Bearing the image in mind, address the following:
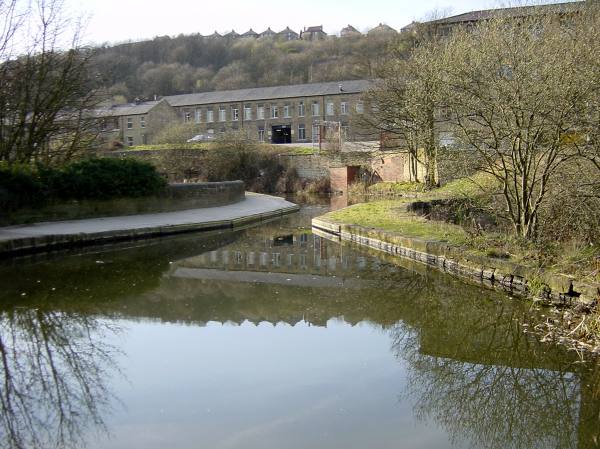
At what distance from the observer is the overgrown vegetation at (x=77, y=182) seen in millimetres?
15391

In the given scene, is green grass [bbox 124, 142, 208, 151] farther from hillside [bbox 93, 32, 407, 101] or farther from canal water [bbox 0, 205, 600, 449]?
hillside [bbox 93, 32, 407, 101]

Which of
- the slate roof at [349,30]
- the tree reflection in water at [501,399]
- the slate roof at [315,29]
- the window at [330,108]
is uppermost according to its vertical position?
the slate roof at [315,29]

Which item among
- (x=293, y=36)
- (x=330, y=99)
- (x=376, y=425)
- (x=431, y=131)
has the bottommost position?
(x=376, y=425)

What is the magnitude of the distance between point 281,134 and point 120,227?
4440cm

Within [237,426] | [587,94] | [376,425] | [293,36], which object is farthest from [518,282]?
[293,36]

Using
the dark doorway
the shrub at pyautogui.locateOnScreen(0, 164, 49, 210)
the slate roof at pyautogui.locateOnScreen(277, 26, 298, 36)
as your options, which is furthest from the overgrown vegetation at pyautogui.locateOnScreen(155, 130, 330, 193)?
the slate roof at pyautogui.locateOnScreen(277, 26, 298, 36)

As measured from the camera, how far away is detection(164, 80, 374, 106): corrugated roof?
179ft

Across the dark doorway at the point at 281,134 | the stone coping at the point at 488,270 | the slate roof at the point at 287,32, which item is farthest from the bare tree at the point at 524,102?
the slate roof at the point at 287,32

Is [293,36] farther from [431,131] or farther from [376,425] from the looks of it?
[376,425]

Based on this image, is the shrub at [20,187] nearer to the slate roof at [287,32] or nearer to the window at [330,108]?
the window at [330,108]

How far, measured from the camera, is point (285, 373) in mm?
5883

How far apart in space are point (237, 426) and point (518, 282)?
6.04 m

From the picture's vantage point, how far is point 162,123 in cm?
5819

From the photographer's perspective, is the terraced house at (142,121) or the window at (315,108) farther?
the terraced house at (142,121)
